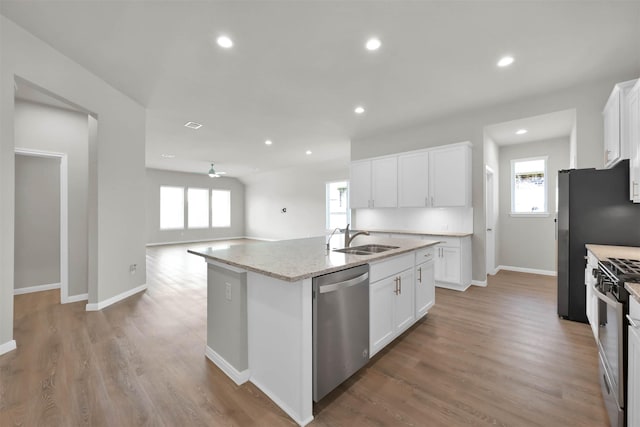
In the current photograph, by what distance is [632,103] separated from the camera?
2.36 metres

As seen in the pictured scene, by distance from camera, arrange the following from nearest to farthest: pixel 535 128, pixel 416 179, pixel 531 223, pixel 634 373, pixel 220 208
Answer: pixel 634 373 → pixel 535 128 → pixel 416 179 → pixel 531 223 → pixel 220 208

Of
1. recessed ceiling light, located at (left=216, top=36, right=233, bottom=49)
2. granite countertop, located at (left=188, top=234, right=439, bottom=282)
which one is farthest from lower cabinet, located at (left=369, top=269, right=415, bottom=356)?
recessed ceiling light, located at (left=216, top=36, right=233, bottom=49)

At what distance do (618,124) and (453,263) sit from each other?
2.48m

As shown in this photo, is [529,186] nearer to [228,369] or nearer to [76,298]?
[228,369]

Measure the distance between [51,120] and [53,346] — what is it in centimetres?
312

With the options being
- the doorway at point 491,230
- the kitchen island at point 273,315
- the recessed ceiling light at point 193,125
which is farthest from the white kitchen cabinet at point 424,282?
the recessed ceiling light at point 193,125

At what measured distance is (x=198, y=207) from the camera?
11.2m

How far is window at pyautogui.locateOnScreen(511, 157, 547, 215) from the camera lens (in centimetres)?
529

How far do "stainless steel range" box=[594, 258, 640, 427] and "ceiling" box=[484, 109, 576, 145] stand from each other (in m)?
3.05

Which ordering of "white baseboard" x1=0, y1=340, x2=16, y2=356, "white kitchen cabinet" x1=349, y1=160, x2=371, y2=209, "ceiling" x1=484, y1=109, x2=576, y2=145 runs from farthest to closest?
"white kitchen cabinet" x1=349, y1=160, x2=371, y2=209 → "ceiling" x1=484, y1=109, x2=576, y2=145 → "white baseboard" x1=0, y1=340, x2=16, y2=356

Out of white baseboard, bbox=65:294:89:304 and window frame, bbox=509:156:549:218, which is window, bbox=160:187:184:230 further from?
window frame, bbox=509:156:549:218

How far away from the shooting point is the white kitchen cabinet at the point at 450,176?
4320 millimetres

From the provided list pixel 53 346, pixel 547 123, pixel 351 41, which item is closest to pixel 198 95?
pixel 351 41

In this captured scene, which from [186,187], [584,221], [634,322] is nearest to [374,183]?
[584,221]
